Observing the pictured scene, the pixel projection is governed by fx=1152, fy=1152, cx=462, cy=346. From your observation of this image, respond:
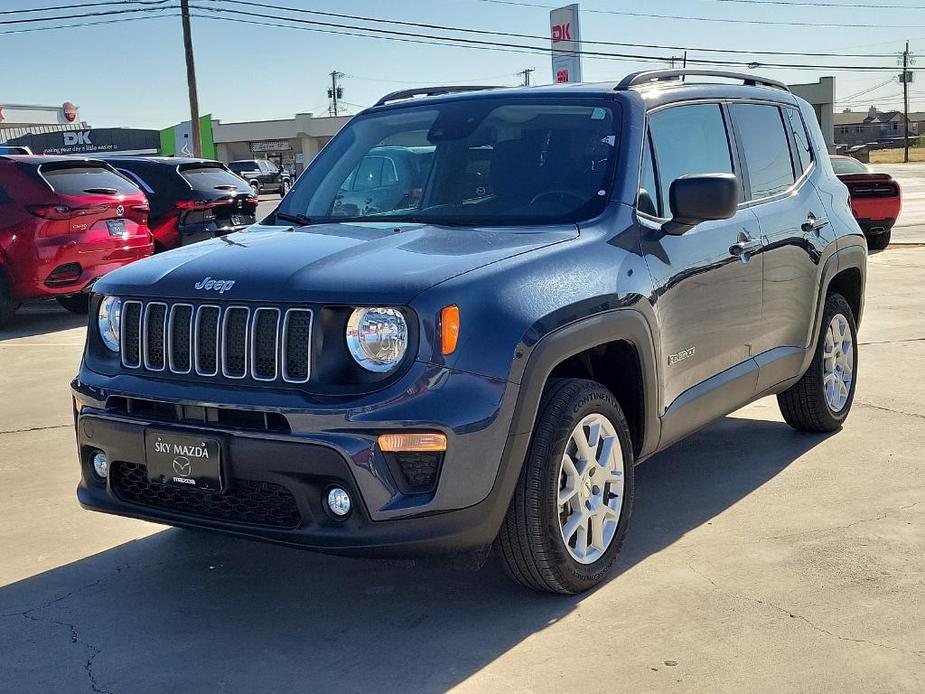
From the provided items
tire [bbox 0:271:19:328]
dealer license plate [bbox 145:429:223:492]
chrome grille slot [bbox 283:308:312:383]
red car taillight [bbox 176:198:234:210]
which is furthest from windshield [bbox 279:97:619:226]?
red car taillight [bbox 176:198:234:210]

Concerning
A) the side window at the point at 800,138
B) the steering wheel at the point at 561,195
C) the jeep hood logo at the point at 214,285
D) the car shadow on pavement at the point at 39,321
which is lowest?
the car shadow on pavement at the point at 39,321

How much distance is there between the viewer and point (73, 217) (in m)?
11.4

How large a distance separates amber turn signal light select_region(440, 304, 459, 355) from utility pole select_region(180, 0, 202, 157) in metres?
32.6

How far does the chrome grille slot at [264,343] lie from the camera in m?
3.66

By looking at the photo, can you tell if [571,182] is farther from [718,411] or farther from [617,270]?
[718,411]

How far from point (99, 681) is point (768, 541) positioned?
2.59 meters

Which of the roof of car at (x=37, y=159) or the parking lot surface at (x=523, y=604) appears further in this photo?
the roof of car at (x=37, y=159)

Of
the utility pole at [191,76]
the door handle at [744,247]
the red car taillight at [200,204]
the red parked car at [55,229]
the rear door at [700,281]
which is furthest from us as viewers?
the utility pole at [191,76]

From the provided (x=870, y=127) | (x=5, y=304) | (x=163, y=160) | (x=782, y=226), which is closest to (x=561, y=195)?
(x=782, y=226)

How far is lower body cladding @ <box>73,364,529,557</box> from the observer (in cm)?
349

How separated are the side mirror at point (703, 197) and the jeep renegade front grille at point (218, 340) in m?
1.65

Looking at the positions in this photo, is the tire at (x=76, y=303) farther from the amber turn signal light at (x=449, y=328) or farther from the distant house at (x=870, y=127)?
the distant house at (x=870, y=127)

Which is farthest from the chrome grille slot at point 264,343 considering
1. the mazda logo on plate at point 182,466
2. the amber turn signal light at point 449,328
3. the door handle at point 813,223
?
the door handle at point 813,223

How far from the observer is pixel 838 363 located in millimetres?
6305
